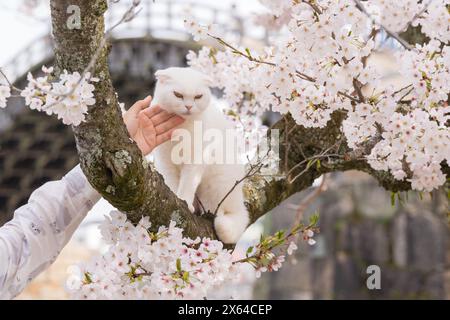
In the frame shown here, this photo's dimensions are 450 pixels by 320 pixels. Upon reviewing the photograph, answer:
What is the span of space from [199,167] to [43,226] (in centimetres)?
81

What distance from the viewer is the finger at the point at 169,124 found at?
2.75 meters

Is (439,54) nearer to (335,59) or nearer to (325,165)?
(335,59)

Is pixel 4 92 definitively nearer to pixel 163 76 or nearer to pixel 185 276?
pixel 185 276

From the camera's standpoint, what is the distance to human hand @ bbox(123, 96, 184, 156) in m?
2.57

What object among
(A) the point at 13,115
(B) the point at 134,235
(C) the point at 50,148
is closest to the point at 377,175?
(B) the point at 134,235

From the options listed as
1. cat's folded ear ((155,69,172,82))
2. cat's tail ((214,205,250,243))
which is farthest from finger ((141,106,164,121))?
cat's tail ((214,205,250,243))

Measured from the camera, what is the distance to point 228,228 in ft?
9.34

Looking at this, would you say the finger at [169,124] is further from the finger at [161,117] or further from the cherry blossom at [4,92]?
the cherry blossom at [4,92]

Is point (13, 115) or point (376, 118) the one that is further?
point (13, 115)

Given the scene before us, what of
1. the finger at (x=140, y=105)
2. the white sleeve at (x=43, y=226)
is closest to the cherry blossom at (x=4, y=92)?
the white sleeve at (x=43, y=226)

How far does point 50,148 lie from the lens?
1730cm

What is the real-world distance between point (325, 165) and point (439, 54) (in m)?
0.80

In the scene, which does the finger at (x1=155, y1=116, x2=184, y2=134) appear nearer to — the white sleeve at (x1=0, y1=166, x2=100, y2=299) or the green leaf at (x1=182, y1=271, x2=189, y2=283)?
the white sleeve at (x1=0, y1=166, x2=100, y2=299)

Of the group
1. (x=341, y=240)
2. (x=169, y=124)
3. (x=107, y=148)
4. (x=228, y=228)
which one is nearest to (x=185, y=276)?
(x=107, y=148)
